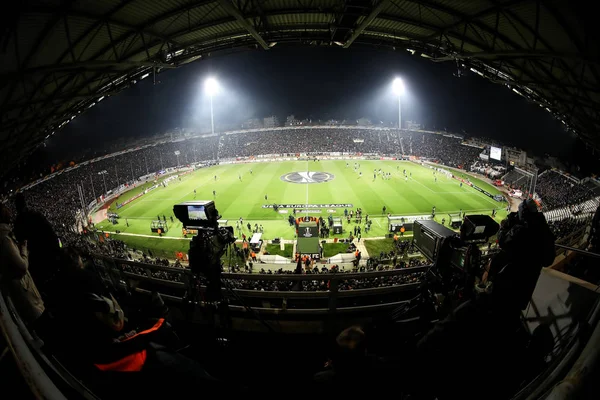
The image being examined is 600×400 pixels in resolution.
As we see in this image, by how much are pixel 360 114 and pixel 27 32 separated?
3790 inches

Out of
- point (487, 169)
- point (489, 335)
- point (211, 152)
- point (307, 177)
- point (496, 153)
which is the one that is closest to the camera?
point (489, 335)

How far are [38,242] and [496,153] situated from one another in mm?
54922

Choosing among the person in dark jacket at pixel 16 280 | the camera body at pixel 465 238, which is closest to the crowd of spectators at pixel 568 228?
the camera body at pixel 465 238

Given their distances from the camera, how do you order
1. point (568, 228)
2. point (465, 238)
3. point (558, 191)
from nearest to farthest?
point (465, 238) < point (568, 228) < point (558, 191)

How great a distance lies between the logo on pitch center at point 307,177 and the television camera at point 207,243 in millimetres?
37049

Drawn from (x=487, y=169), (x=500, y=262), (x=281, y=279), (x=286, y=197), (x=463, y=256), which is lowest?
(x=286, y=197)

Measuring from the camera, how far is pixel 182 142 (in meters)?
65.6

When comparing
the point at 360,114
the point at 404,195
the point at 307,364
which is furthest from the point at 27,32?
the point at 360,114

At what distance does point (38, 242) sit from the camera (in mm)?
4602

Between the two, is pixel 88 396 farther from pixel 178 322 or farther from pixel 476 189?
pixel 476 189

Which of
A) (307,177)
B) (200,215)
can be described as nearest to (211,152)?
(307,177)

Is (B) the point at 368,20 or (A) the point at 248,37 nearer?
(B) the point at 368,20

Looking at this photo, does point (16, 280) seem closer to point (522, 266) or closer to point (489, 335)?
point (489, 335)

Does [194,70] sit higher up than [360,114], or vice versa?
[194,70]
